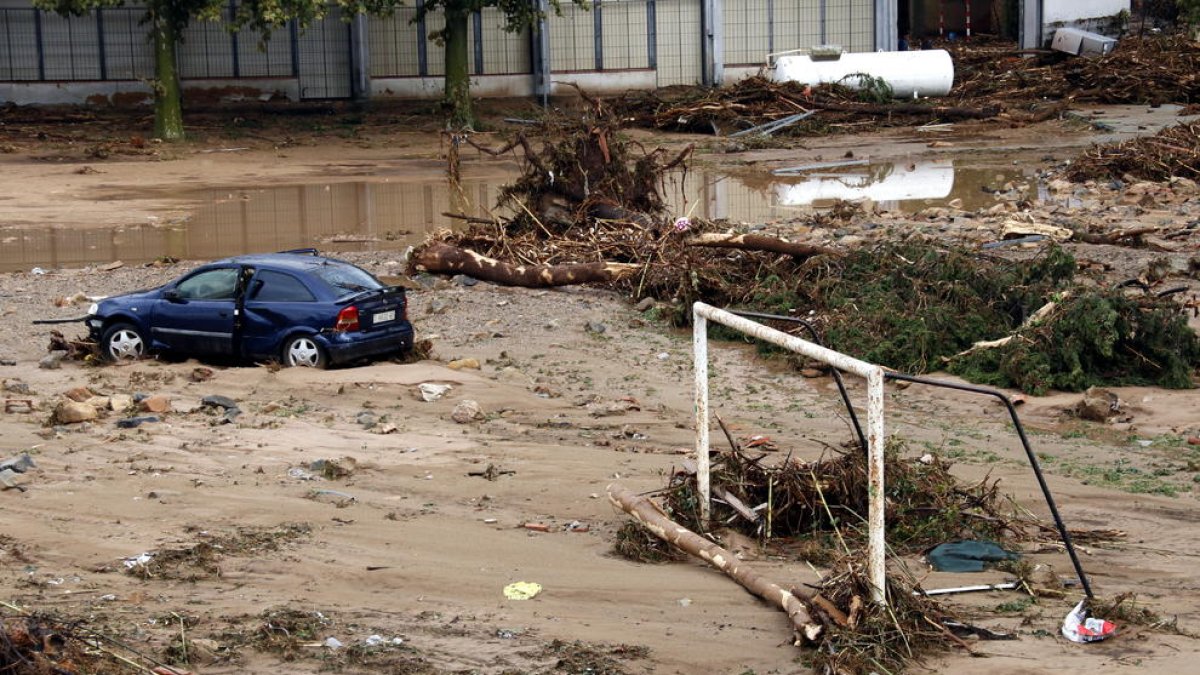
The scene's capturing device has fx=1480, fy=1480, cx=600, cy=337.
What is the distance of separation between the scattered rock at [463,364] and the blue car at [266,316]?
489 millimetres

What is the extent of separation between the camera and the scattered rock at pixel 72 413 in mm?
11461

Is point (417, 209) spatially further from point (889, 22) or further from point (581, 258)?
point (889, 22)

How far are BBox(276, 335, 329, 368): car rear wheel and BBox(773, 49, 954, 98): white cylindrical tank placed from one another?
24274 millimetres

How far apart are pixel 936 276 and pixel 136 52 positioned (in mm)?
28499

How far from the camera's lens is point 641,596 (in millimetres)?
7930

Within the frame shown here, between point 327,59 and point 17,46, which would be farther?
point 327,59

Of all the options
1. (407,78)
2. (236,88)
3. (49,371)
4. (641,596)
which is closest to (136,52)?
(236,88)

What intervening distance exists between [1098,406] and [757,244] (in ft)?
17.1

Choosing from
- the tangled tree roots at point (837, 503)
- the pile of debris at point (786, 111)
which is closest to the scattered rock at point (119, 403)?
the tangled tree roots at point (837, 503)

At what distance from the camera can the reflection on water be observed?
2122cm

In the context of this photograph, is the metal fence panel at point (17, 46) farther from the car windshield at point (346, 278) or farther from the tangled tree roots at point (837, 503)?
the tangled tree roots at point (837, 503)

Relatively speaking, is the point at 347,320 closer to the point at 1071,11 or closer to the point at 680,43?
the point at 680,43

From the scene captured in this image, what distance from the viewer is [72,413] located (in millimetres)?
Answer: 11484

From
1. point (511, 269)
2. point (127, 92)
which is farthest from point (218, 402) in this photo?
point (127, 92)
